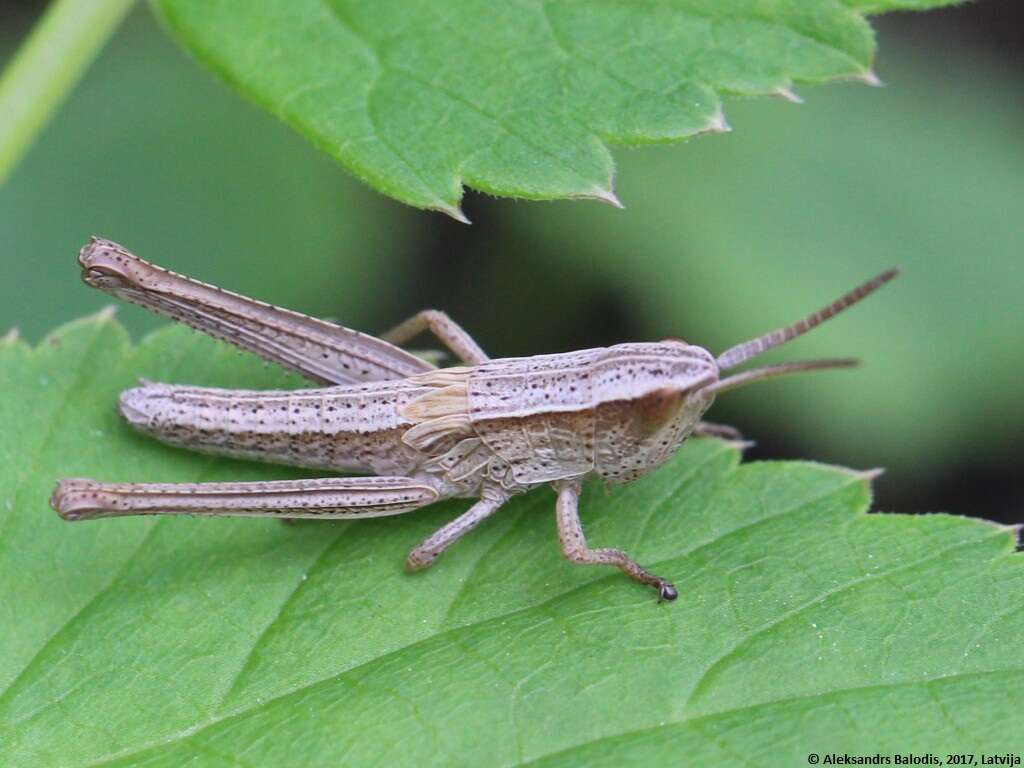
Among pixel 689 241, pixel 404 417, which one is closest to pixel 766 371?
pixel 404 417

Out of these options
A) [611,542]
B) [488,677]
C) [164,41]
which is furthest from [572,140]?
[164,41]

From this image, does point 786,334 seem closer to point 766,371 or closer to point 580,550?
point 766,371

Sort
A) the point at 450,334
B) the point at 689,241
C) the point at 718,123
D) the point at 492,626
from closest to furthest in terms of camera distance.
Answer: the point at 492,626
the point at 718,123
the point at 450,334
the point at 689,241

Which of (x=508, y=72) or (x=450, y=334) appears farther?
(x=450, y=334)

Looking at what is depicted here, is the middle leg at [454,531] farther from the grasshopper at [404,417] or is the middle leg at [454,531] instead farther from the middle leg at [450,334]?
the middle leg at [450,334]

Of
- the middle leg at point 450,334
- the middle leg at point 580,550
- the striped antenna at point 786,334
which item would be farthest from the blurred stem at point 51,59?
the striped antenna at point 786,334

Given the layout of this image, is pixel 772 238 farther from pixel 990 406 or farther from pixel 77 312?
pixel 77 312

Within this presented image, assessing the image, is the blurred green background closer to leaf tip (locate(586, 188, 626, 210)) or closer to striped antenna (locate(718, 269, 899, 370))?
striped antenna (locate(718, 269, 899, 370))

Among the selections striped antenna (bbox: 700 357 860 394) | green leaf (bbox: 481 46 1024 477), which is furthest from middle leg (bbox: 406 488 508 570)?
green leaf (bbox: 481 46 1024 477)
